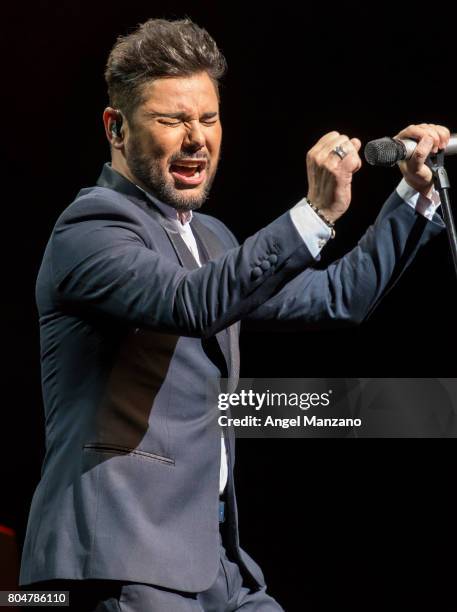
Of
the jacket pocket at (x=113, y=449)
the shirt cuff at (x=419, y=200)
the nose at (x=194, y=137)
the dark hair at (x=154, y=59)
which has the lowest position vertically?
the jacket pocket at (x=113, y=449)

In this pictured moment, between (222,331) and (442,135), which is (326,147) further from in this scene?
(222,331)

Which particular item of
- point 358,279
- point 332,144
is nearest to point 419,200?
point 358,279

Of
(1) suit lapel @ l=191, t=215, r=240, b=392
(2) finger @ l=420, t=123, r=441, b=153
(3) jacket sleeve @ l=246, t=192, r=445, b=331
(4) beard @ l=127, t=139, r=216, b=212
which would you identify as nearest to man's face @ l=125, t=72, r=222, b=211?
(4) beard @ l=127, t=139, r=216, b=212

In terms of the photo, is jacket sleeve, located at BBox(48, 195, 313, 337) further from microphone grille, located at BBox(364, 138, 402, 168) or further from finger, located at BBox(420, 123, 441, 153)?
finger, located at BBox(420, 123, 441, 153)

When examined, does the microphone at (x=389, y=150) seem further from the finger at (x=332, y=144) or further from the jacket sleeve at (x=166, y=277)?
the jacket sleeve at (x=166, y=277)

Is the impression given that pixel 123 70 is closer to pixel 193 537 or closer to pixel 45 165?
pixel 193 537

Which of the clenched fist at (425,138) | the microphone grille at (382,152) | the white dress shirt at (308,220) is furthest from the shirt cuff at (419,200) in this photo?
the microphone grille at (382,152)

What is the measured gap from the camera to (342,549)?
3008 millimetres

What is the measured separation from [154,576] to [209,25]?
1729 mm

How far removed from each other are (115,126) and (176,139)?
0.50 ft

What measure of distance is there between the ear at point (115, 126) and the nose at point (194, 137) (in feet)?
0.48

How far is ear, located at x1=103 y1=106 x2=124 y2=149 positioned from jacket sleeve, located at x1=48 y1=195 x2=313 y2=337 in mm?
235

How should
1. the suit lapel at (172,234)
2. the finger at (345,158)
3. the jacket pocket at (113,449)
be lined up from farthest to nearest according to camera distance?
1. the suit lapel at (172,234)
2. the jacket pocket at (113,449)
3. the finger at (345,158)

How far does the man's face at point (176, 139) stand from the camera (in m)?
1.84
